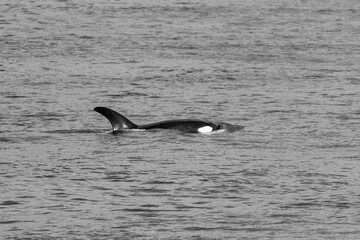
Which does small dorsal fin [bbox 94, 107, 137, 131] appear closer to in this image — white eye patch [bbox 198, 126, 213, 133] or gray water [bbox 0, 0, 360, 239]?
gray water [bbox 0, 0, 360, 239]

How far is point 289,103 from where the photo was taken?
58.1 ft

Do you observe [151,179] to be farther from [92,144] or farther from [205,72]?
[205,72]

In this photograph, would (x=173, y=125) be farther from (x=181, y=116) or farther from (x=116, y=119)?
(x=181, y=116)

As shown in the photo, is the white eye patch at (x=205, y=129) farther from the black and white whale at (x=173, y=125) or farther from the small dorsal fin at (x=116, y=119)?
the small dorsal fin at (x=116, y=119)

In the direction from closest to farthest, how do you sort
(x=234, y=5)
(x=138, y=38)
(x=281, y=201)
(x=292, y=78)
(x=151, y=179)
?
(x=281, y=201) → (x=151, y=179) → (x=292, y=78) → (x=138, y=38) → (x=234, y=5)

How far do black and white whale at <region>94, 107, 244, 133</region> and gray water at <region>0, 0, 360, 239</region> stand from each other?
0.52 ft

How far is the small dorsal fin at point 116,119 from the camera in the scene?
605 inches

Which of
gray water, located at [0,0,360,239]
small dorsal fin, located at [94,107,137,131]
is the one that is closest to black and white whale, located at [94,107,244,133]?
small dorsal fin, located at [94,107,137,131]

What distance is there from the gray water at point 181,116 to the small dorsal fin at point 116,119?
0.15 m

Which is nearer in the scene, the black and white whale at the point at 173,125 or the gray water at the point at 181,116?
the gray water at the point at 181,116

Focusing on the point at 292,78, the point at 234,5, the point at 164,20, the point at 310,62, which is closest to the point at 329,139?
the point at 292,78

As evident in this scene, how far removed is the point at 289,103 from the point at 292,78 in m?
2.36

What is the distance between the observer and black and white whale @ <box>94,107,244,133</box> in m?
15.4

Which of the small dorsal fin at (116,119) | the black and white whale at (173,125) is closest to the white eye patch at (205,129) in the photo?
the black and white whale at (173,125)
